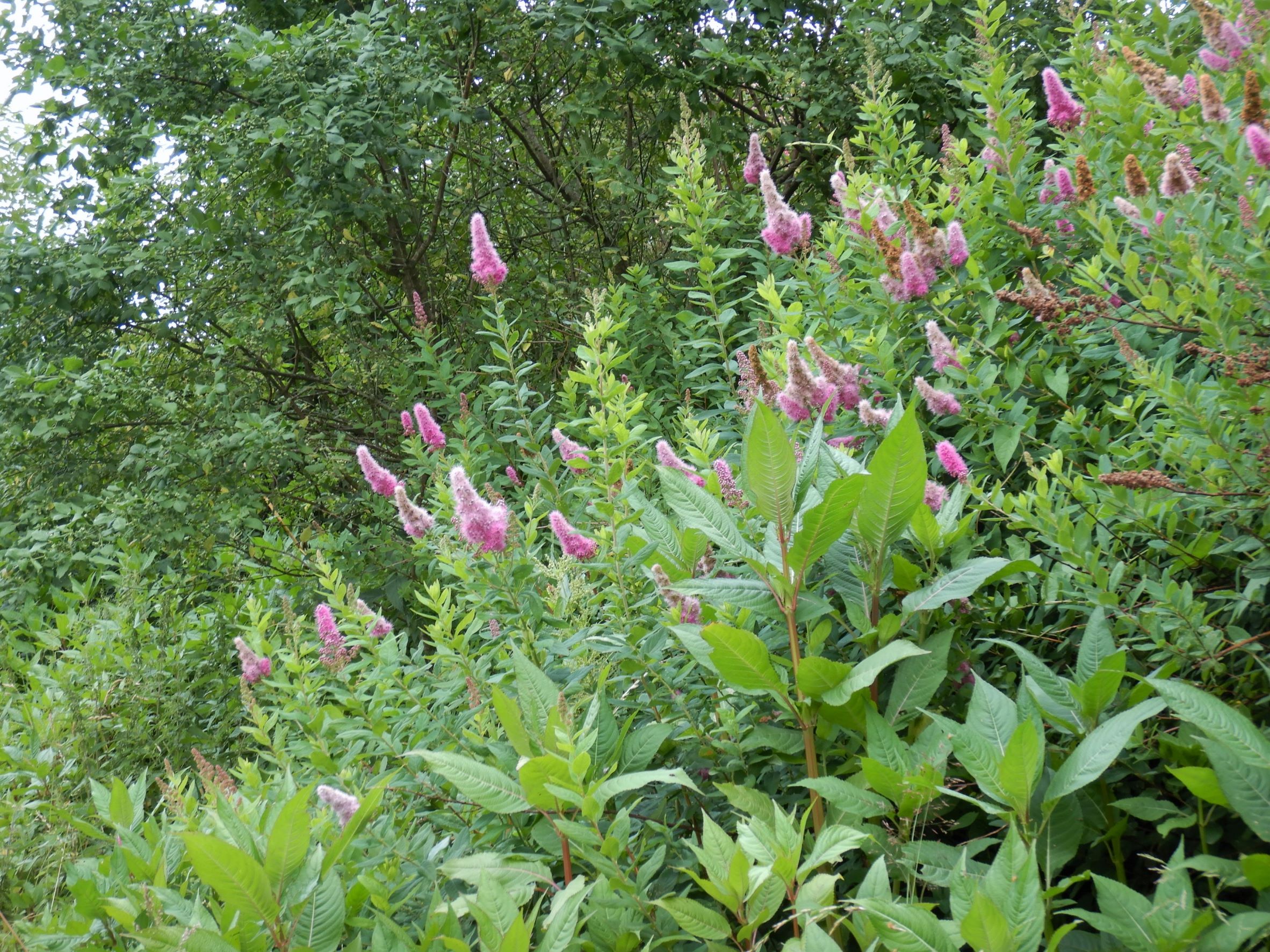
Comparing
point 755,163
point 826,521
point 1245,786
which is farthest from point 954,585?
point 755,163

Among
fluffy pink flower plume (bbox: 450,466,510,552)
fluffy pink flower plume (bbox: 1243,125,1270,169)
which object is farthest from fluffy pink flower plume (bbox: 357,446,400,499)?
fluffy pink flower plume (bbox: 1243,125,1270,169)

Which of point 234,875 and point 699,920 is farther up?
point 234,875

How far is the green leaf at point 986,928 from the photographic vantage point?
121cm

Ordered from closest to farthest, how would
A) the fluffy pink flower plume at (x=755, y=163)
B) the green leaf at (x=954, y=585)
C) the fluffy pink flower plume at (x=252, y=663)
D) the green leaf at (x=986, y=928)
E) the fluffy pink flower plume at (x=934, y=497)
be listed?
1. the green leaf at (x=986, y=928)
2. the green leaf at (x=954, y=585)
3. the fluffy pink flower plume at (x=934, y=497)
4. the fluffy pink flower plume at (x=252, y=663)
5. the fluffy pink flower plume at (x=755, y=163)

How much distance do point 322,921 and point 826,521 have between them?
1.03 m

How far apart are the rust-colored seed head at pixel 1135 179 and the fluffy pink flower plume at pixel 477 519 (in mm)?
1669

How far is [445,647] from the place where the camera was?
8.24 ft

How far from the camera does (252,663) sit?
10.0 feet

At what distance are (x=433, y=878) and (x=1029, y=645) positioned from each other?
51.9 inches

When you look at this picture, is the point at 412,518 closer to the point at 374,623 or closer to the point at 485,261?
the point at 374,623

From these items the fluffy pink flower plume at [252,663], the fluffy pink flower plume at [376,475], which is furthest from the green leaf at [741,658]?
the fluffy pink flower plume at [376,475]

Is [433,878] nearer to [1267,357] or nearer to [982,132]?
[1267,357]

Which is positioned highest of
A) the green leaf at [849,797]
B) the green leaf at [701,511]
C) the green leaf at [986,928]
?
the green leaf at [701,511]

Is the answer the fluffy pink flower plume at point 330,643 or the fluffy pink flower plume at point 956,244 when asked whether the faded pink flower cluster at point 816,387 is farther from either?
the fluffy pink flower plume at point 330,643
